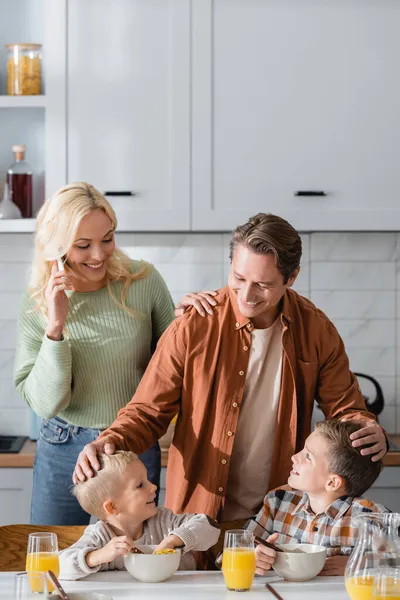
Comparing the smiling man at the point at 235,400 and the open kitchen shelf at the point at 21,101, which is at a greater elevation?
the open kitchen shelf at the point at 21,101

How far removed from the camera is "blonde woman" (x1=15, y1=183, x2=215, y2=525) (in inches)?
95.2

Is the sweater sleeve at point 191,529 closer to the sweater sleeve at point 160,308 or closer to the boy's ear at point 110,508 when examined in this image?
the boy's ear at point 110,508

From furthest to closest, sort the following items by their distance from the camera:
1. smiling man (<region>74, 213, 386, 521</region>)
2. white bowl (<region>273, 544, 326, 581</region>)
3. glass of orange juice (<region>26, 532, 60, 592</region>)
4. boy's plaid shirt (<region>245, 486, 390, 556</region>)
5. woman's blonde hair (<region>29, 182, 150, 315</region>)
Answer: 1. woman's blonde hair (<region>29, 182, 150, 315</region>)
2. smiling man (<region>74, 213, 386, 521</region>)
3. boy's plaid shirt (<region>245, 486, 390, 556</region>)
4. white bowl (<region>273, 544, 326, 581</region>)
5. glass of orange juice (<region>26, 532, 60, 592</region>)

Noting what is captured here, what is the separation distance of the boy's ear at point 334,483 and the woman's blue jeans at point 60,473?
572 mm

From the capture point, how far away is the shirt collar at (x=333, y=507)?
2.14 metres

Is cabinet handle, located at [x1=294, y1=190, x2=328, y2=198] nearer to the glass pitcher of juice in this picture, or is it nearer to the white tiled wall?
the white tiled wall

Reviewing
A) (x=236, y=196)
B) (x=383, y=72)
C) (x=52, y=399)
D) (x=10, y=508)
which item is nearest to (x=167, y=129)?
(x=236, y=196)

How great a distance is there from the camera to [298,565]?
1.85m

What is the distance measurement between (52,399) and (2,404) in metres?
1.27

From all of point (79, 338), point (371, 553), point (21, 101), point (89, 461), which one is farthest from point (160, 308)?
point (371, 553)

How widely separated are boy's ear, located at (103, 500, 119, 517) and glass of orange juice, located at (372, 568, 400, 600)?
2.26 feet

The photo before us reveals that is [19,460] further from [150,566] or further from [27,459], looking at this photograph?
[150,566]

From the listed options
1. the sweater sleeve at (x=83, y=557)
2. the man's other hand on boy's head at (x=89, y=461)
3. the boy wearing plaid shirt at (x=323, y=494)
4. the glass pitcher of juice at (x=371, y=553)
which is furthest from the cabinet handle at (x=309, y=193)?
the glass pitcher of juice at (x=371, y=553)

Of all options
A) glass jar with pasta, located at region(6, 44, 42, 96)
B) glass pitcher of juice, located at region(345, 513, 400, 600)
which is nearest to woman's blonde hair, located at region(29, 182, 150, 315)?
glass jar with pasta, located at region(6, 44, 42, 96)
